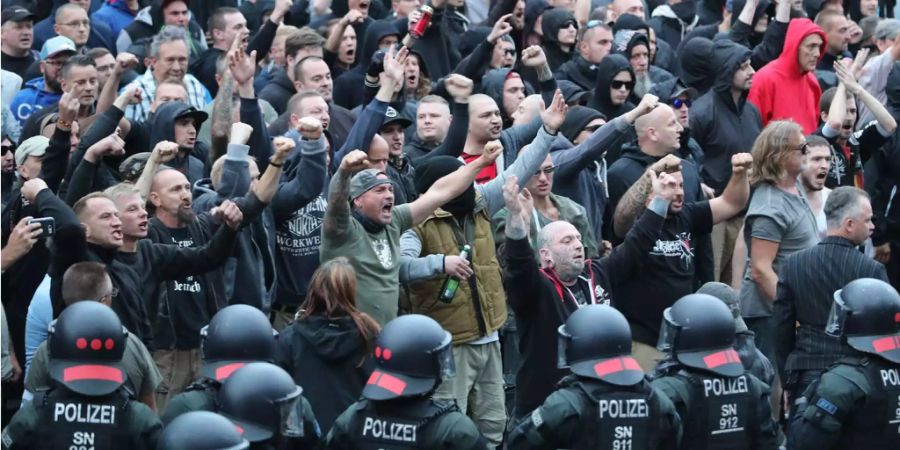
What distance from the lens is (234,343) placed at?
7598 millimetres

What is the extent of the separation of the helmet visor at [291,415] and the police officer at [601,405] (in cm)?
97

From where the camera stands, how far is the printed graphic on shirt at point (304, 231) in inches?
388

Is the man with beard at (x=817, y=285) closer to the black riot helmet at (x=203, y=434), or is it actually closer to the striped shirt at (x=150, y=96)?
the black riot helmet at (x=203, y=434)

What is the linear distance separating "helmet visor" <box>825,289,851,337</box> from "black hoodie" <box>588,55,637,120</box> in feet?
13.5

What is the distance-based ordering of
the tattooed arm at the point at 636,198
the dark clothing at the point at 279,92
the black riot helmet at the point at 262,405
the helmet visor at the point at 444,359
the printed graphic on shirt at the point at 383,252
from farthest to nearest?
the dark clothing at the point at 279,92, the tattooed arm at the point at 636,198, the printed graphic on shirt at the point at 383,252, the helmet visor at the point at 444,359, the black riot helmet at the point at 262,405

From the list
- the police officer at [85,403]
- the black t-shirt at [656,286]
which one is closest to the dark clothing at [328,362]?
the police officer at [85,403]

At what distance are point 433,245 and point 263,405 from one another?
2.71m

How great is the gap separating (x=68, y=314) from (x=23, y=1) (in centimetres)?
702

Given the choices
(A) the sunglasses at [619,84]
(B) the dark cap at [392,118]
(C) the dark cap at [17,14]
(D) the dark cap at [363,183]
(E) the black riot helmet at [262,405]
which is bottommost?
(E) the black riot helmet at [262,405]

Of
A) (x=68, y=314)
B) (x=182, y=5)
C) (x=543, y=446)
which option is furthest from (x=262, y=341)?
(x=182, y=5)

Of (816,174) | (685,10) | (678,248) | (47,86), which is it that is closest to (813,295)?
(678,248)

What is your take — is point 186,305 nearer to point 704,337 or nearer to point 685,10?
point 704,337

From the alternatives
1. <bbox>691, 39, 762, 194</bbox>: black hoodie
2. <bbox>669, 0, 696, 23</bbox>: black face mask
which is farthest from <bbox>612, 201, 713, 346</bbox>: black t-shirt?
<bbox>669, 0, 696, 23</bbox>: black face mask

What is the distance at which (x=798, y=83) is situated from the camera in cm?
1315
